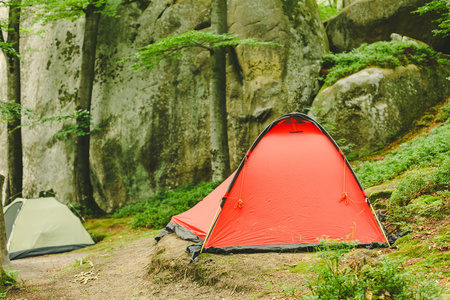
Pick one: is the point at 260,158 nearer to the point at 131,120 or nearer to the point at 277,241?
the point at 277,241

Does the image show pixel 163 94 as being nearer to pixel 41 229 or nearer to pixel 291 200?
pixel 41 229

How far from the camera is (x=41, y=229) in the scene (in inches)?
326

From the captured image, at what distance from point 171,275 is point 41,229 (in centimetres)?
531

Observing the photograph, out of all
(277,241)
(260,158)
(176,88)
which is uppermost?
(176,88)

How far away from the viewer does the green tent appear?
7.99m

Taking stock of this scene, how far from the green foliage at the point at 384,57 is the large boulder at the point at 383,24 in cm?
135

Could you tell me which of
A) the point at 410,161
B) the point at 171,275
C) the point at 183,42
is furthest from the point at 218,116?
the point at 171,275

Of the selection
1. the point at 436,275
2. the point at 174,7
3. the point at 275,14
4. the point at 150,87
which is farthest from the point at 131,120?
the point at 436,275

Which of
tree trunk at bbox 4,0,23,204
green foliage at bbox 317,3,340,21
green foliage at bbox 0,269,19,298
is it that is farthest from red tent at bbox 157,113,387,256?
green foliage at bbox 317,3,340,21

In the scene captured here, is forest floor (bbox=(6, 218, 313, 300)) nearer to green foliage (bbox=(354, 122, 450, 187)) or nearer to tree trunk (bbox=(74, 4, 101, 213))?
green foliage (bbox=(354, 122, 450, 187))

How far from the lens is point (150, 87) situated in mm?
12117

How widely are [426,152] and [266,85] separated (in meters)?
5.45

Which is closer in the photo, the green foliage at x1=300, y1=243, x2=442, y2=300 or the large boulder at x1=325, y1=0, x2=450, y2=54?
the green foliage at x1=300, y1=243, x2=442, y2=300

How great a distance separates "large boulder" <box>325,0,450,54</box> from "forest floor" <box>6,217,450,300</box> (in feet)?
30.7
